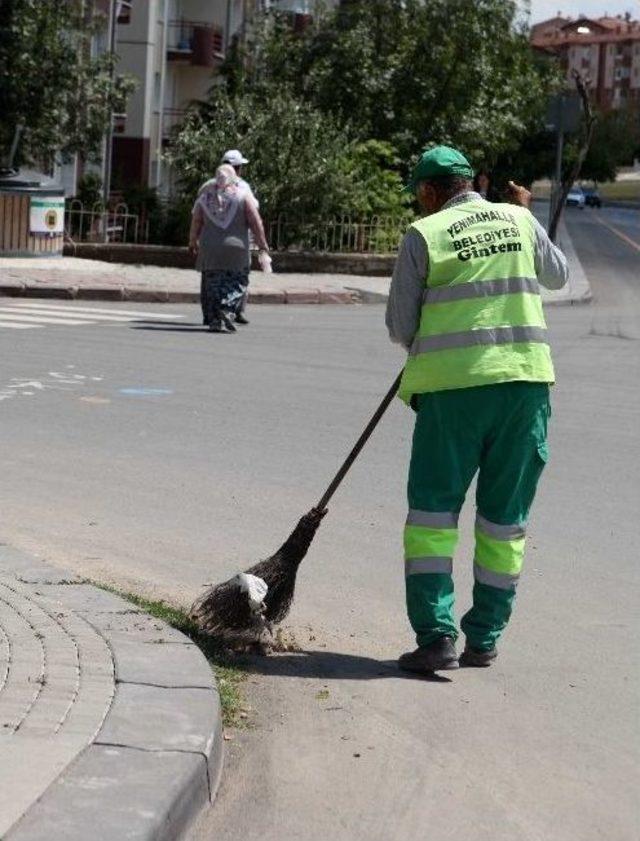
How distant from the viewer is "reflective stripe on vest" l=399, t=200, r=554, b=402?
19.4ft

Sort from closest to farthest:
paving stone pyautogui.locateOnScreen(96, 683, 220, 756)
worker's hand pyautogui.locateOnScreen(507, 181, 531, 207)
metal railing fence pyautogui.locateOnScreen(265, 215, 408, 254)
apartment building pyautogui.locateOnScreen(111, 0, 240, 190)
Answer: paving stone pyautogui.locateOnScreen(96, 683, 220, 756), worker's hand pyautogui.locateOnScreen(507, 181, 531, 207), metal railing fence pyautogui.locateOnScreen(265, 215, 408, 254), apartment building pyautogui.locateOnScreen(111, 0, 240, 190)

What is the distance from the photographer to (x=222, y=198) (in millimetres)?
17562

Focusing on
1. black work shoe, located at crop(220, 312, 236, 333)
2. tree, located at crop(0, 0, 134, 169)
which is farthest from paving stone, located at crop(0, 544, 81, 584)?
tree, located at crop(0, 0, 134, 169)

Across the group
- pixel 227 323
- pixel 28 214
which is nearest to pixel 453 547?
pixel 227 323

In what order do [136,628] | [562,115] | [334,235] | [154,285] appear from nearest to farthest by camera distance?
[136,628]
[154,285]
[334,235]
[562,115]

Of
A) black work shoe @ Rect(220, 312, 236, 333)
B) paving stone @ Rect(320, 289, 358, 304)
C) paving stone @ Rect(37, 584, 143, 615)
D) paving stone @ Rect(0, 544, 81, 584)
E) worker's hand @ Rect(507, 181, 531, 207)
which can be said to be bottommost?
paving stone @ Rect(320, 289, 358, 304)

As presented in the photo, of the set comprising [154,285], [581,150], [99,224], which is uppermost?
[581,150]

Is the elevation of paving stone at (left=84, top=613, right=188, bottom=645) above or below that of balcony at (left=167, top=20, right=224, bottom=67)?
below

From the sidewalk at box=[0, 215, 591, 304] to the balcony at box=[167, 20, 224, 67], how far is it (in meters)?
24.7

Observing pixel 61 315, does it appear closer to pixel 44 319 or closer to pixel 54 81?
pixel 44 319

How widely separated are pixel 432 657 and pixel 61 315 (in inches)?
515

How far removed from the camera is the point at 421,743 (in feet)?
17.1

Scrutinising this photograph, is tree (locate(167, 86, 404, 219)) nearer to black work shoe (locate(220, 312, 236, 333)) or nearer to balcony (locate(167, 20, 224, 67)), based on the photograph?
black work shoe (locate(220, 312, 236, 333))

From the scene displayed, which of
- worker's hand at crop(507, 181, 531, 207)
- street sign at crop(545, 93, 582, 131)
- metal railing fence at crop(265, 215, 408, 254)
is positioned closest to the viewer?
worker's hand at crop(507, 181, 531, 207)
